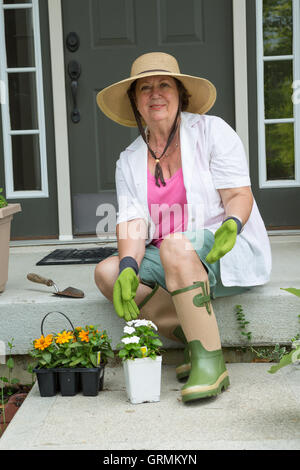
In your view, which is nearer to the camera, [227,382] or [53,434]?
[53,434]

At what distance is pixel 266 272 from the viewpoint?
2520mm

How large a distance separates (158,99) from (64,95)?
63.4 inches

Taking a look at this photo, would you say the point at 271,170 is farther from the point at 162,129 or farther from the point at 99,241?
the point at 162,129

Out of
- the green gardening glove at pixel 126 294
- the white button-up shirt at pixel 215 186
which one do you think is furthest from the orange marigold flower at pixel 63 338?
the white button-up shirt at pixel 215 186

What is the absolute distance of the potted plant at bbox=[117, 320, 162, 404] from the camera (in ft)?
7.23

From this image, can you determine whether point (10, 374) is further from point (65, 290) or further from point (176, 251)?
point (176, 251)

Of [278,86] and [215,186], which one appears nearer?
[215,186]

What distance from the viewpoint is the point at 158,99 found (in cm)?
→ 243

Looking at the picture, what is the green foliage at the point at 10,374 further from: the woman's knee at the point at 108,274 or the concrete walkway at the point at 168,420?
the woman's knee at the point at 108,274

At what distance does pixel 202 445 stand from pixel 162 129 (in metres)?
1.13

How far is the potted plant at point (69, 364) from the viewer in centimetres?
230

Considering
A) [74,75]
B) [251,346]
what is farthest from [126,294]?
[74,75]

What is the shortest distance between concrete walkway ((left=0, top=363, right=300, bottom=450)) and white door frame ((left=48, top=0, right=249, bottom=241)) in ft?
5.65

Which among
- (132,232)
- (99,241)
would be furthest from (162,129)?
(99,241)
